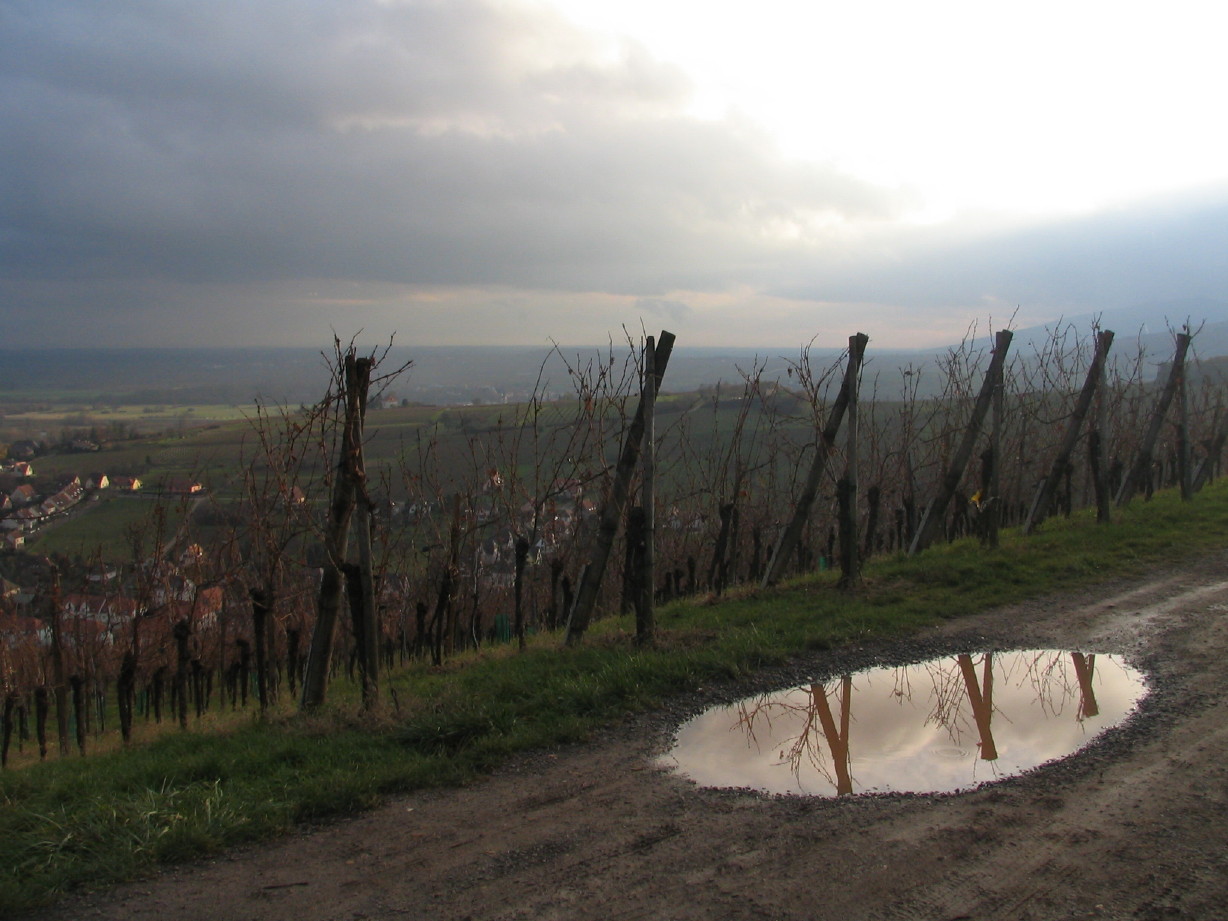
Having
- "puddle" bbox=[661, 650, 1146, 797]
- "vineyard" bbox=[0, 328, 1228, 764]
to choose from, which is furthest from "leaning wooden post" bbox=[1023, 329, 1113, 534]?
"puddle" bbox=[661, 650, 1146, 797]

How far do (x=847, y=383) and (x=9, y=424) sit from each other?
4126 cm

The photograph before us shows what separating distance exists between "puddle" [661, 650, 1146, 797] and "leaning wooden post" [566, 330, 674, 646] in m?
2.33

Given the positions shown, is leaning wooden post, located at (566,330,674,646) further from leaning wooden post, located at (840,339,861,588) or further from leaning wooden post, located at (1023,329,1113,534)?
leaning wooden post, located at (1023,329,1113,534)

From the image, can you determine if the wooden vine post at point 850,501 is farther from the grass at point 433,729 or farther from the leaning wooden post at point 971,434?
the leaning wooden post at point 971,434

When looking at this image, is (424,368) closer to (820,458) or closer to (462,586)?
(462,586)

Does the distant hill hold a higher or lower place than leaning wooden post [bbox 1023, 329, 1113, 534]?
higher

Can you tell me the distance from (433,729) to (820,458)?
5938 millimetres

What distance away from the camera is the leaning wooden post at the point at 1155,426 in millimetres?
14062

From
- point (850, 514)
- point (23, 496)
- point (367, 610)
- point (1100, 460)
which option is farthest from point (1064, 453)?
point (23, 496)

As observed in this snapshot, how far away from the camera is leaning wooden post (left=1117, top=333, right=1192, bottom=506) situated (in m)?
14.1

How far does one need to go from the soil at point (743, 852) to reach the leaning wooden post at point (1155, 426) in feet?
33.7

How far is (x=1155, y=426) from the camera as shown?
46.3ft

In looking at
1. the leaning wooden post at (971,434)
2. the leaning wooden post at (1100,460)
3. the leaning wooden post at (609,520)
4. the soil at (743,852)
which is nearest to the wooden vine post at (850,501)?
the leaning wooden post at (971,434)

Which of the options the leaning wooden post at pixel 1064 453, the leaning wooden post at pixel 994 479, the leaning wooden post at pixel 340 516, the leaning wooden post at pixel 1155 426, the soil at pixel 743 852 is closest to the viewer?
the soil at pixel 743 852
